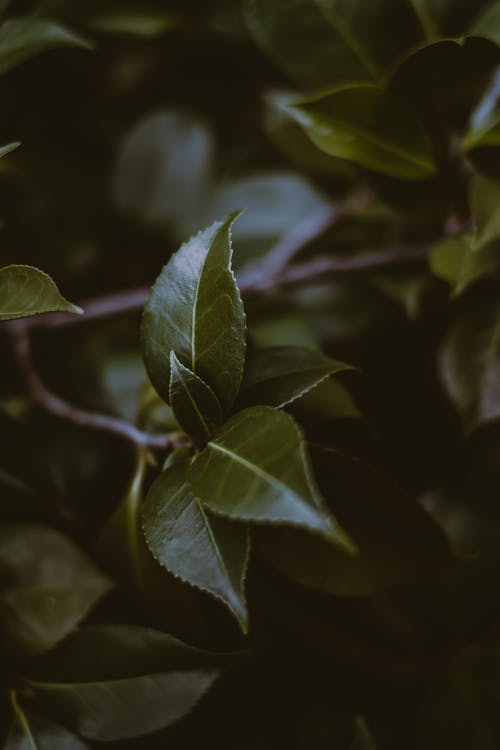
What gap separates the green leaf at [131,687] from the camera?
0.52 m

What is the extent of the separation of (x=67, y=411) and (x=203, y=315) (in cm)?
23

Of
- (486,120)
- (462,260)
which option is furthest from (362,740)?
(486,120)

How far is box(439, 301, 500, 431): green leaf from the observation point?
0.62 meters

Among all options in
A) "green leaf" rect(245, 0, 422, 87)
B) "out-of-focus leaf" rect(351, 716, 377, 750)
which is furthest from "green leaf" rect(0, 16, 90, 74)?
"out-of-focus leaf" rect(351, 716, 377, 750)

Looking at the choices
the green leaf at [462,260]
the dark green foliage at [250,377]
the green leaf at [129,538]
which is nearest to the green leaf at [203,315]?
the dark green foliage at [250,377]

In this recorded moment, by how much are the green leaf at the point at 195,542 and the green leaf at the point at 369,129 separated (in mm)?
299

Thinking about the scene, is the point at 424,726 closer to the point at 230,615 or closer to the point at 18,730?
the point at 230,615

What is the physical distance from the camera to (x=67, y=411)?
639mm

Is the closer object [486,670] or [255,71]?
[486,670]

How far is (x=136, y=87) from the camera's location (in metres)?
0.91

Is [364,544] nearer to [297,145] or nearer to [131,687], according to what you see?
[131,687]

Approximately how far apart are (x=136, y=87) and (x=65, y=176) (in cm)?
17

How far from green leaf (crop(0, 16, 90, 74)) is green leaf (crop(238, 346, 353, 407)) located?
0.29m

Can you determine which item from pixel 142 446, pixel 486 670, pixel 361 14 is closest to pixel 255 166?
pixel 361 14
